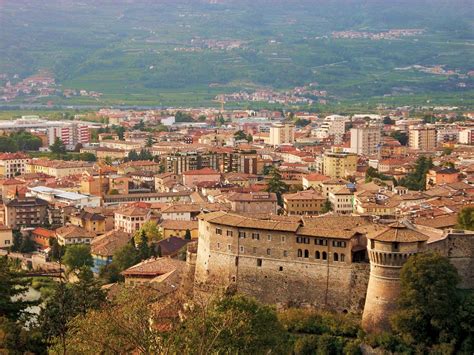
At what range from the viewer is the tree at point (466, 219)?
25.6 meters

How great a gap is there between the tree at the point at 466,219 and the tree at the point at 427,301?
15.7 feet

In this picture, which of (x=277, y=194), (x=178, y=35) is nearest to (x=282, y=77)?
(x=178, y=35)

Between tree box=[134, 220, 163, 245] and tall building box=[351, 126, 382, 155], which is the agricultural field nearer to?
tall building box=[351, 126, 382, 155]

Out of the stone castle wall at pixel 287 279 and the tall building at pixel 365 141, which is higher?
the tall building at pixel 365 141

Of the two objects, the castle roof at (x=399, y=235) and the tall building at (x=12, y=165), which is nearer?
the castle roof at (x=399, y=235)

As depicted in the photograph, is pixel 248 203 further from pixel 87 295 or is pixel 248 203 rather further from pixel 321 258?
pixel 87 295

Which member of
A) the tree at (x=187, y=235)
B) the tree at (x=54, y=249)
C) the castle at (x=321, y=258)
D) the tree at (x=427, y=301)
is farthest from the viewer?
the tree at (x=54, y=249)

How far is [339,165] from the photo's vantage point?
48906 mm

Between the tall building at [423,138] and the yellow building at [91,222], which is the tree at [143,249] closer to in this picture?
the yellow building at [91,222]

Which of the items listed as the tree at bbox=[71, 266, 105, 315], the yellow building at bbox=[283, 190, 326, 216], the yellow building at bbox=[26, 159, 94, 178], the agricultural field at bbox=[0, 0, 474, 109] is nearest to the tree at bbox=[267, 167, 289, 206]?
the yellow building at bbox=[283, 190, 326, 216]

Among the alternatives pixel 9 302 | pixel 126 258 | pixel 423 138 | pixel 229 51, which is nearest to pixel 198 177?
pixel 126 258

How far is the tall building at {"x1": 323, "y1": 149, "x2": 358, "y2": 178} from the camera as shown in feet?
159

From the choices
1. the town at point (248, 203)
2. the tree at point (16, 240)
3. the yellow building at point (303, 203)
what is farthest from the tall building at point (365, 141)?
the tree at point (16, 240)

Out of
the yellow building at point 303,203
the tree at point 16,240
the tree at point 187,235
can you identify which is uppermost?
the yellow building at point 303,203
